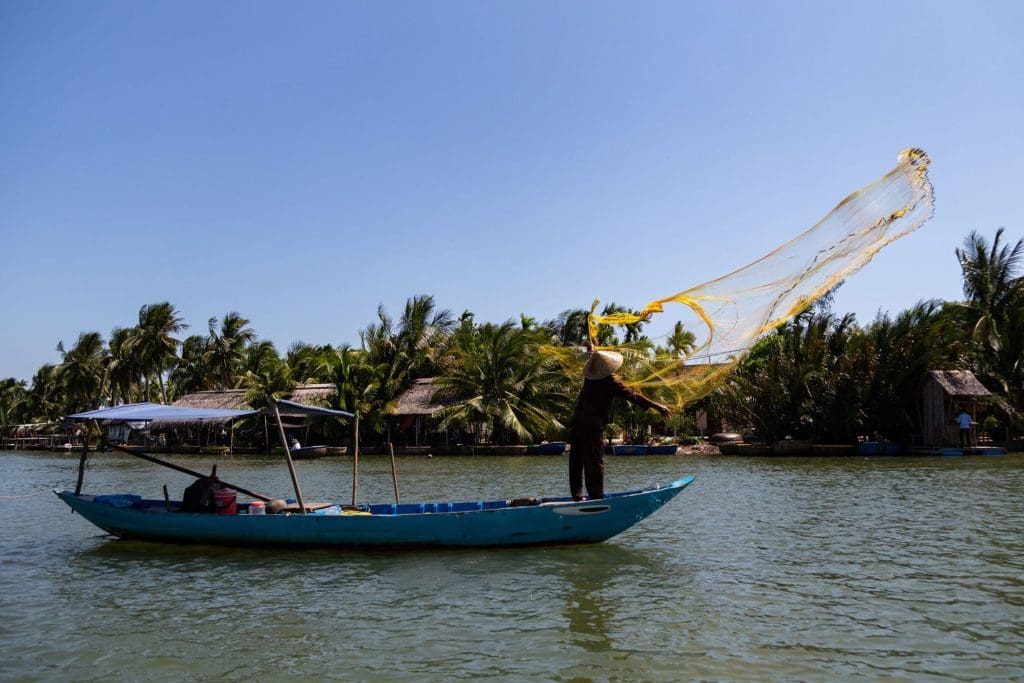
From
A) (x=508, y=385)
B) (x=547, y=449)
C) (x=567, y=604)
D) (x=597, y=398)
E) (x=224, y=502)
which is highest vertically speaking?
(x=508, y=385)

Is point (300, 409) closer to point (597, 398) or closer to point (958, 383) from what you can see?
point (597, 398)

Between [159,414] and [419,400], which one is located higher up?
[419,400]

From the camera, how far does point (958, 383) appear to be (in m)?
27.2

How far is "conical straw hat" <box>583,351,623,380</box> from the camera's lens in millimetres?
10266

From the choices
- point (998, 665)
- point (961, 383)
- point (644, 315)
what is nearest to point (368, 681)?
point (998, 665)

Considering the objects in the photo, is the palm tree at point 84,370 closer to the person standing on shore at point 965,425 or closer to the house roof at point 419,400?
the house roof at point 419,400

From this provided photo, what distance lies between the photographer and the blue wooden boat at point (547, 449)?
33188 mm

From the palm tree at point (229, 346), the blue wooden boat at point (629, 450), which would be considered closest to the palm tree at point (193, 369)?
the palm tree at point (229, 346)

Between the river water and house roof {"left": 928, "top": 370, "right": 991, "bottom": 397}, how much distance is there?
562 inches

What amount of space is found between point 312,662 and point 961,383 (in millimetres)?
26855

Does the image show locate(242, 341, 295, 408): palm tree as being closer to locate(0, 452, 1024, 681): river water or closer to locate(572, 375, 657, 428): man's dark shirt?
locate(0, 452, 1024, 681): river water

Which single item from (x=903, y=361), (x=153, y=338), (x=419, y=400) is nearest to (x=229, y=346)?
(x=153, y=338)

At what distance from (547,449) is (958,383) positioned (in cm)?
1537

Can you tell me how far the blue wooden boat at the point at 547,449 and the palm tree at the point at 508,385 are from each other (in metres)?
0.69
